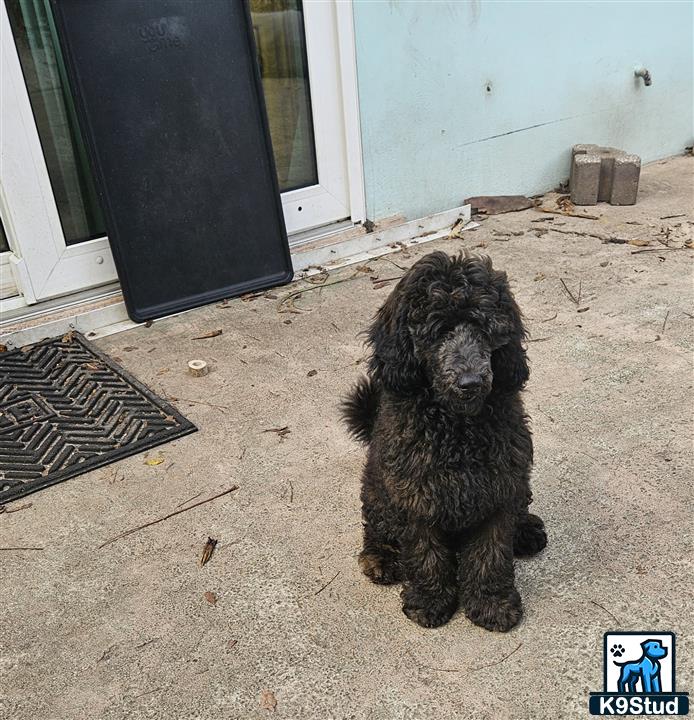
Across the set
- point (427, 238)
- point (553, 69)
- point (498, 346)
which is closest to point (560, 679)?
point (498, 346)

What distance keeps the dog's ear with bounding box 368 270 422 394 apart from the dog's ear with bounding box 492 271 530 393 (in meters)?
0.24

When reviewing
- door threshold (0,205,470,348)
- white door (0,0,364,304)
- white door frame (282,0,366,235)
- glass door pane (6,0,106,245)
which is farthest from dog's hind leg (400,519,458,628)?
white door frame (282,0,366,235)

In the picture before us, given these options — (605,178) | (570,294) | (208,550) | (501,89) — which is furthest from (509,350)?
(605,178)

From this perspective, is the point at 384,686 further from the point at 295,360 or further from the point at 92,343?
the point at 92,343

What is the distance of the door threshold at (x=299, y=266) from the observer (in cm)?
479

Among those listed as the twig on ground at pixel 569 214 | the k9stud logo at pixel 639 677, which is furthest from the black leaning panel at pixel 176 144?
the k9stud logo at pixel 639 677

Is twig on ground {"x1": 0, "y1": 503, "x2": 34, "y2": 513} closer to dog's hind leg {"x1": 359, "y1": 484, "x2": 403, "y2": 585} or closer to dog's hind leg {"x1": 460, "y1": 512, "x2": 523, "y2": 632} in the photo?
dog's hind leg {"x1": 359, "y1": 484, "x2": 403, "y2": 585}

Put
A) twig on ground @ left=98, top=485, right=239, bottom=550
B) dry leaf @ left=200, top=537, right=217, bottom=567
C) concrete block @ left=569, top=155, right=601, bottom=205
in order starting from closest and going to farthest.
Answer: dry leaf @ left=200, top=537, right=217, bottom=567
twig on ground @ left=98, top=485, right=239, bottom=550
concrete block @ left=569, top=155, right=601, bottom=205

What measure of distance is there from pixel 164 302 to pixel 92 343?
21.2 inches

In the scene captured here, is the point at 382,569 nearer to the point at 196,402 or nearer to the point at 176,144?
the point at 196,402

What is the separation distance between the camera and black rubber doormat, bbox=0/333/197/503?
358cm

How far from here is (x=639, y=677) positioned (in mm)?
2350

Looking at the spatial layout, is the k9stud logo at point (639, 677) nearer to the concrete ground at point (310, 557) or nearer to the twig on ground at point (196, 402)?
the concrete ground at point (310, 557)

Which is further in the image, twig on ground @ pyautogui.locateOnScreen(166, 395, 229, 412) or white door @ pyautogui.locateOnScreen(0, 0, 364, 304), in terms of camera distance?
white door @ pyautogui.locateOnScreen(0, 0, 364, 304)
